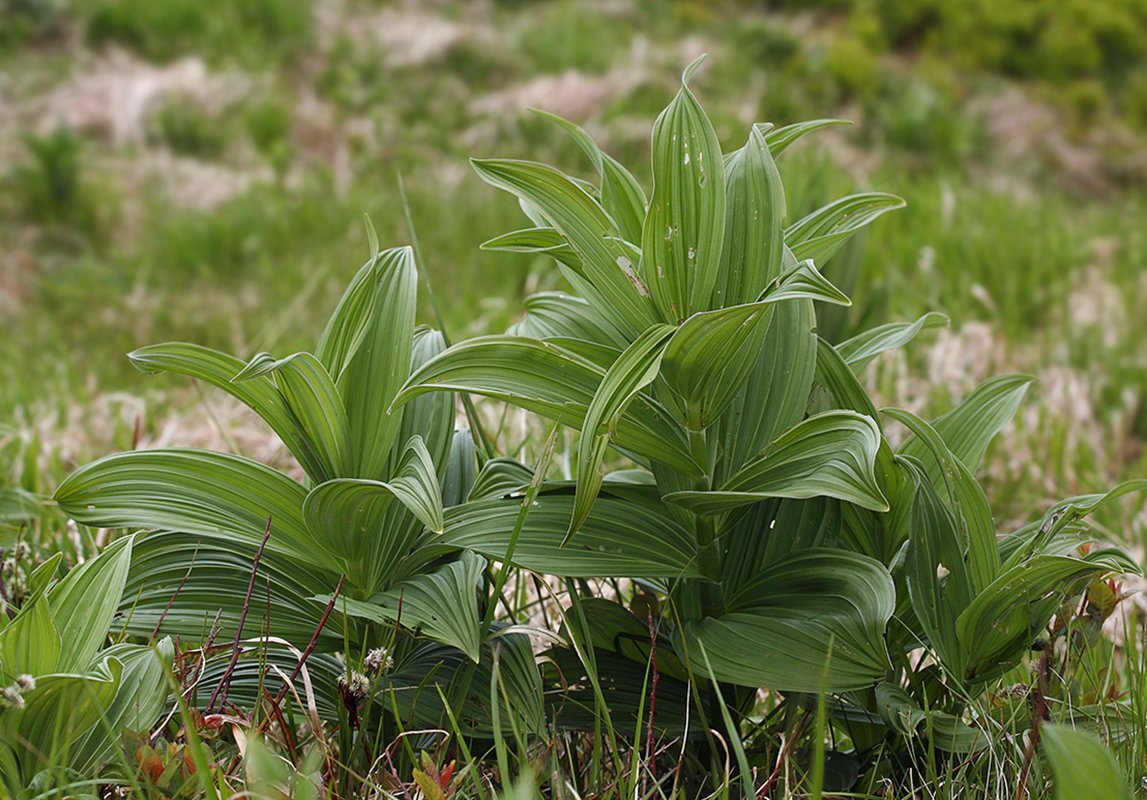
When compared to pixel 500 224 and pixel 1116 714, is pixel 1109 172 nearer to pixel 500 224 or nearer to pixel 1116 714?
pixel 500 224

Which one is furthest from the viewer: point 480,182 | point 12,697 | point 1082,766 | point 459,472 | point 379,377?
point 480,182

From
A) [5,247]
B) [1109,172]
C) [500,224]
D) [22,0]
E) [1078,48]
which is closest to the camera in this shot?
[500,224]

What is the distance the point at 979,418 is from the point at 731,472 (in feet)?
1.12

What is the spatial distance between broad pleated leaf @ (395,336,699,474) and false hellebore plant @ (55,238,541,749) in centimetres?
10

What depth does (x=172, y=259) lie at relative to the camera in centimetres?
489

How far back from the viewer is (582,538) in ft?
2.99

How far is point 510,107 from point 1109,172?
493 centimetres

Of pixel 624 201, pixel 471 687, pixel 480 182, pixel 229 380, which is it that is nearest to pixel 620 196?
pixel 624 201

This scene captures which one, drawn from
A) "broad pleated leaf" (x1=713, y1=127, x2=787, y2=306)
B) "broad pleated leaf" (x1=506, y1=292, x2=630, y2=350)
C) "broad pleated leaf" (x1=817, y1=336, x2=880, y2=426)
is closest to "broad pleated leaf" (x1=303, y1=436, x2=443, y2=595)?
"broad pleated leaf" (x1=506, y1=292, x2=630, y2=350)

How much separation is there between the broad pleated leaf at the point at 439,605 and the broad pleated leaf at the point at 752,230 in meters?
0.37

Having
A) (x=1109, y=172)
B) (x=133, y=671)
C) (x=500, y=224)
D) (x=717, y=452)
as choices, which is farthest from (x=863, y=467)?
(x=1109, y=172)

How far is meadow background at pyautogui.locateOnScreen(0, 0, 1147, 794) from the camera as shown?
2.96 meters

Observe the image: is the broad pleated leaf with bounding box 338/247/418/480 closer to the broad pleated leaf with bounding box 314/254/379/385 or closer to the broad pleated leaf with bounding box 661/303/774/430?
the broad pleated leaf with bounding box 314/254/379/385

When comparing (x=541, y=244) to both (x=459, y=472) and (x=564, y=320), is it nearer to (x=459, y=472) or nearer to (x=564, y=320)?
(x=564, y=320)
